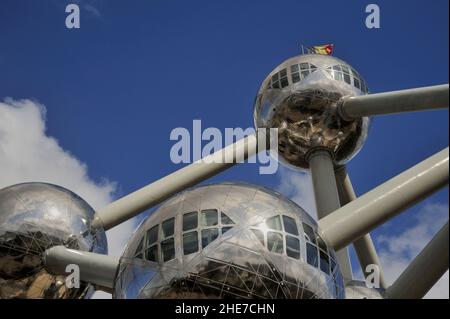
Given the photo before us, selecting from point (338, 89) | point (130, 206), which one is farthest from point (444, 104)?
point (130, 206)

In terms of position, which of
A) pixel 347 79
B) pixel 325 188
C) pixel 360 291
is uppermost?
pixel 347 79

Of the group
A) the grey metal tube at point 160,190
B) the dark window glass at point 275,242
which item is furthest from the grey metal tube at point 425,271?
the grey metal tube at point 160,190

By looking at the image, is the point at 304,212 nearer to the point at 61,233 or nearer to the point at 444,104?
the point at 444,104

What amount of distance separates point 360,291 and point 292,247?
1980 millimetres

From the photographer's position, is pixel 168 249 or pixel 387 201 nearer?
pixel 168 249

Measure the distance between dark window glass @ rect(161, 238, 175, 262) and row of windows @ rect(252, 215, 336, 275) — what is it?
586 mm

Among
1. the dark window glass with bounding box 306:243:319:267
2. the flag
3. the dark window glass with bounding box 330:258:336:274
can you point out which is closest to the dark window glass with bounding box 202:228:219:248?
the dark window glass with bounding box 306:243:319:267

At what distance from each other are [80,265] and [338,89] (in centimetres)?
502

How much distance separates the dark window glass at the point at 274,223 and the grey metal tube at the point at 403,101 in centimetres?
221

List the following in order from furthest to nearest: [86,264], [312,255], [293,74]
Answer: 1. [293,74]
2. [86,264]
3. [312,255]

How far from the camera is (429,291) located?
453 centimetres

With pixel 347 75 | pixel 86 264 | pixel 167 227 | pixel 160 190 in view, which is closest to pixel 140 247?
pixel 167 227

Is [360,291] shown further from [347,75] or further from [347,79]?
[347,75]

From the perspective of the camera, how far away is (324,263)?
4.41 meters
